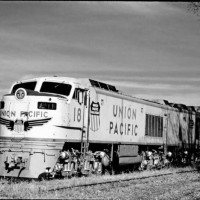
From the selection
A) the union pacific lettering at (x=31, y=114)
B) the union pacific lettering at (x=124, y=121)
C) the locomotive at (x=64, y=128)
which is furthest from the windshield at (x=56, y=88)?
the union pacific lettering at (x=124, y=121)

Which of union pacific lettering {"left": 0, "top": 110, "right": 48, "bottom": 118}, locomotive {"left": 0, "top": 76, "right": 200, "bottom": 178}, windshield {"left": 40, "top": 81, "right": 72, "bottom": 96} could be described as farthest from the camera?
windshield {"left": 40, "top": 81, "right": 72, "bottom": 96}

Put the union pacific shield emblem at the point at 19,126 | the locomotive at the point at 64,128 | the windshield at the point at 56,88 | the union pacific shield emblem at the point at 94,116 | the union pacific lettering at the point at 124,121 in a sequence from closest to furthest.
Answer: the locomotive at the point at 64,128 → the union pacific shield emblem at the point at 19,126 → the windshield at the point at 56,88 → the union pacific shield emblem at the point at 94,116 → the union pacific lettering at the point at 124,121

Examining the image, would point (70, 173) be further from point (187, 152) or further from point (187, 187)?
point (187, 152)

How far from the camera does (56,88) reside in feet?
49.1

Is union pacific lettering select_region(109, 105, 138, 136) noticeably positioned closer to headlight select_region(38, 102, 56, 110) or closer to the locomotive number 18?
the locomotive number 18

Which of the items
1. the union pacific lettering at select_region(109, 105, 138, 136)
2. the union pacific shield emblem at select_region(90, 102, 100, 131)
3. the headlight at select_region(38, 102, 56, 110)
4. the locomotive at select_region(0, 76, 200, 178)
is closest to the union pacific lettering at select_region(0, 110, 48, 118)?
the locomotive at select_region(0, 76, 200, 178)

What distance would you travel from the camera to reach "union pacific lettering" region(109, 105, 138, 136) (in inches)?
688

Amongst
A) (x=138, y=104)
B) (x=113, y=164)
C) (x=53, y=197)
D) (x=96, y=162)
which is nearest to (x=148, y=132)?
(x=138, y=104)

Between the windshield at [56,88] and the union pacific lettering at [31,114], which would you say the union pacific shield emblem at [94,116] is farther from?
the union pacific lettering at [31,114]

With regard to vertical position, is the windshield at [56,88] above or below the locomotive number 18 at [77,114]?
above

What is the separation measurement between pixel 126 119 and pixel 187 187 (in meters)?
5.52

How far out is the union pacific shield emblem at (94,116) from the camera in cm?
1573

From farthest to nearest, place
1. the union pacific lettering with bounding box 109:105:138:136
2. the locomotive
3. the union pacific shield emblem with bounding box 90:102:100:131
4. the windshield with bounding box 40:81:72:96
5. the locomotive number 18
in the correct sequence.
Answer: the union pacific lettering with bounding box 109:105:138:136
the union pacific shield emblem with bounding box 90:102:100:131
the windshield with bounding box 40:81:72:96
the locomotive number 18
the locomotive

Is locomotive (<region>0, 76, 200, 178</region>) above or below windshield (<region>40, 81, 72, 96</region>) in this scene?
below
